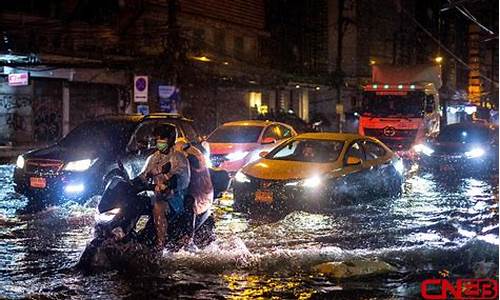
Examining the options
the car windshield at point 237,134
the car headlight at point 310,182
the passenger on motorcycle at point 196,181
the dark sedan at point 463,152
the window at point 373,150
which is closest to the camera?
the passenger on motorcycle at point 196,181

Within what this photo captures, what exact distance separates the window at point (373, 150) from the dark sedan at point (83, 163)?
4.09m

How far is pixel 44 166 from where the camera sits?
11.6 m

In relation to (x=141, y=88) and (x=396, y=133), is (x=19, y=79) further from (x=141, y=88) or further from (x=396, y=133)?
(x=396, y=133)

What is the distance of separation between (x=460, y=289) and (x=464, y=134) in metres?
13.6

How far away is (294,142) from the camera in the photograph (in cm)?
1305

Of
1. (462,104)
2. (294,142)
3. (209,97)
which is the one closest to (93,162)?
(294,142)

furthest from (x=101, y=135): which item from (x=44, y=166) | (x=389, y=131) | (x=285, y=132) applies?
(x=389, y=131)

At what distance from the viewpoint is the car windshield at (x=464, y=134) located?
1892cm

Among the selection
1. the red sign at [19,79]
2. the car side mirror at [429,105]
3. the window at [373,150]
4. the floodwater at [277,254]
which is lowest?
the floodwater at [277,254]

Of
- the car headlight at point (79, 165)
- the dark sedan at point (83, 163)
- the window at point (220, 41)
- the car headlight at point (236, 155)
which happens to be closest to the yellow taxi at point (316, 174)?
the dark sedan at point (83, 163)

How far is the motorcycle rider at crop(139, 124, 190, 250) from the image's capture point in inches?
279

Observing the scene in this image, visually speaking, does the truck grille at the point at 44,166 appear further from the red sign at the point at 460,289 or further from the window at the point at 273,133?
the red sign at the point at 460,289

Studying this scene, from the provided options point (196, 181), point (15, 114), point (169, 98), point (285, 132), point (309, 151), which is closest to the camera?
point (196, 181)

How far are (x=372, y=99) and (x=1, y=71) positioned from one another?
1400 centimetres
